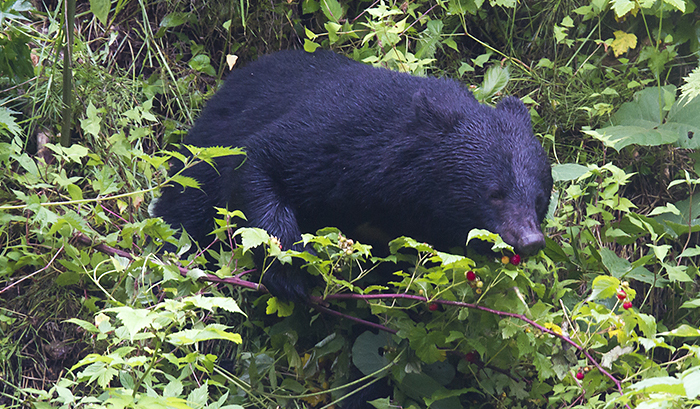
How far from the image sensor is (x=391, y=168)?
301 centimetres

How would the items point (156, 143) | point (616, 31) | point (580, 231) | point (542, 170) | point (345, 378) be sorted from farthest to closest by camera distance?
point (616, 31) → point (156, 143) → point (580, 231) → point (345, 378) → point (542, 170)

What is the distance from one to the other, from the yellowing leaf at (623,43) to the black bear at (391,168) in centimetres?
170

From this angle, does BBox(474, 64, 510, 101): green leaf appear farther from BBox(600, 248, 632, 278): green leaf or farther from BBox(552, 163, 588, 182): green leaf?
BBox(600, 248, 632, 278): green leaf

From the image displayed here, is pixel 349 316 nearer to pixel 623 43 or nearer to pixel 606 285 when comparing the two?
pixel 606 285

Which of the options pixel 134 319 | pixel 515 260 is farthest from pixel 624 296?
pixel 134 319

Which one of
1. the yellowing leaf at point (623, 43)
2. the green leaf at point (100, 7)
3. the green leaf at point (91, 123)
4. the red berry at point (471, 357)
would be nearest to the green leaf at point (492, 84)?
the yellowing leaf at point (623, 43)

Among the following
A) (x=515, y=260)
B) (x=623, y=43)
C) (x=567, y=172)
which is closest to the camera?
(x=515, y=260)

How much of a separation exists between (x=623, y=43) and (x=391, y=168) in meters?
2.41

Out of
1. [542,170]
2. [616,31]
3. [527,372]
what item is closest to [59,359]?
[527,372]

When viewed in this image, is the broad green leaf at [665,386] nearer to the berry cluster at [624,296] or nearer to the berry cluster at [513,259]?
the berry cluster at [624,296]

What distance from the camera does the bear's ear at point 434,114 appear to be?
3.00 m

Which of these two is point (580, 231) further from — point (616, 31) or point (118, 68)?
point (118, 68)

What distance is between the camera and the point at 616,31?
458 cm

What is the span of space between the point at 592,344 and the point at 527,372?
554 mm
